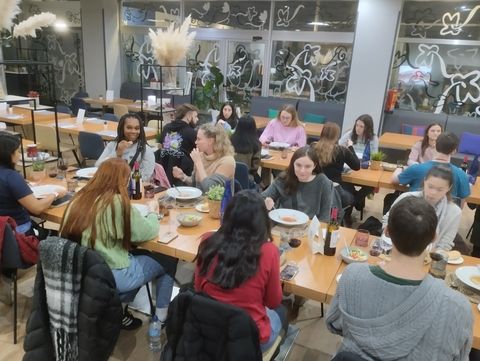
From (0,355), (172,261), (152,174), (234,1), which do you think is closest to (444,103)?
(234,1)

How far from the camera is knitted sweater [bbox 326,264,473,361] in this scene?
1.26m

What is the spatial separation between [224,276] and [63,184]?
2034 millimetres

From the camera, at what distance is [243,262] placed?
1.57 m

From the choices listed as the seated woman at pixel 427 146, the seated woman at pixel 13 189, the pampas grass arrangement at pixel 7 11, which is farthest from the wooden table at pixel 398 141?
the pampas grass arrangement at pixel 7 11

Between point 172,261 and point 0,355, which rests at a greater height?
point 172,261

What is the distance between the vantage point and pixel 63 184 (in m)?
3.07

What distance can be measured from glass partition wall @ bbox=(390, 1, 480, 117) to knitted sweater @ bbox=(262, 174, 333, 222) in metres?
5.36

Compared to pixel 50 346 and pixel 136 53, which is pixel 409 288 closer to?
pixel 50 346

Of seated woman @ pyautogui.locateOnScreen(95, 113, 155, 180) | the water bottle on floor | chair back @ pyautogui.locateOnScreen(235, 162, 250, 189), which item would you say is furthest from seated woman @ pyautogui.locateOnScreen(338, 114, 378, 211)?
the water bottle on floor

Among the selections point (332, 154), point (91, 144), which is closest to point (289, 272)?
point (332, 154)

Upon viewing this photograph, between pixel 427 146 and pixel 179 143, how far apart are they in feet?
8.75

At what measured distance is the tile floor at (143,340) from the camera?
7.97 ft

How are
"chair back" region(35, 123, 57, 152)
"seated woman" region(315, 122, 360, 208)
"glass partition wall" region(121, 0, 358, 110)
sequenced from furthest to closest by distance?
"glass partition wall" region(121, 0, 358, 110), "chair back" region(35, 123, 57, 152), "seated woman" region(315, 122, 360, 208)

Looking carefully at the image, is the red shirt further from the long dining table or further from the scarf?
the scarf
